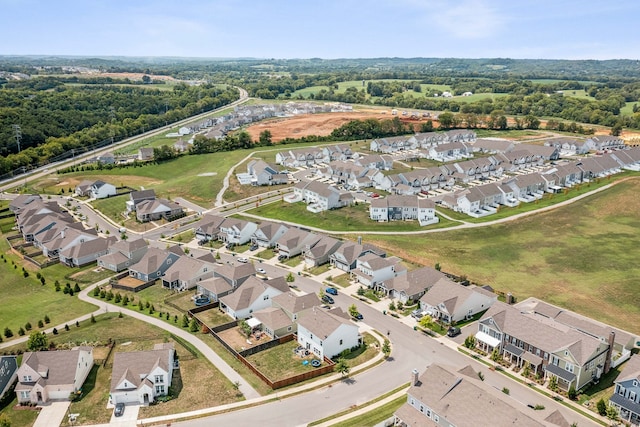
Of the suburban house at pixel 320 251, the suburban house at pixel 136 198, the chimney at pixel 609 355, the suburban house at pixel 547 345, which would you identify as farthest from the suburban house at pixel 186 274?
the chimney at pixel 609 355

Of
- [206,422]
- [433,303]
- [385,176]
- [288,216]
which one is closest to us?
[206,422]

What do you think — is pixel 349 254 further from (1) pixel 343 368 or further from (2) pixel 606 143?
(2) pixel 606 143

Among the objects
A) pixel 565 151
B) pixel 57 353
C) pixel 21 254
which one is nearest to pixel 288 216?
pixel 21 254

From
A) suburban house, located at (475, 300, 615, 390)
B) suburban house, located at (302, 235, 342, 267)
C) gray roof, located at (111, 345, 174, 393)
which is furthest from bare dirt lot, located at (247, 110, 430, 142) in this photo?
gray roof, located at (111, 345, 174, 393)

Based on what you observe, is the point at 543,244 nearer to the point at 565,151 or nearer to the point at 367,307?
the point at 367,307

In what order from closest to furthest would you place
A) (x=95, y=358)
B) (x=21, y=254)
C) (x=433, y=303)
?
(x=95, y=358), (x=433, y=303), (x=21, y=254)

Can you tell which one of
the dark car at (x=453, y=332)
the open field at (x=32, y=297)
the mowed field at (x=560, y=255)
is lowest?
the open field at (x=32, y=297)

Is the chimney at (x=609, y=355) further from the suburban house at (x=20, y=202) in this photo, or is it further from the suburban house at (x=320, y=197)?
the suburban house at (x=20, y=202)

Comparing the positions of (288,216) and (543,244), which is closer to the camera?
(543,244)
